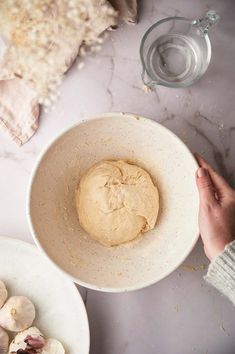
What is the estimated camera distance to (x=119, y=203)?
3.16ft

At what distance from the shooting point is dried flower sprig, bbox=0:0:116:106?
0.94 metres

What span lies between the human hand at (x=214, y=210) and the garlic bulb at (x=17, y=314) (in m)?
0.34

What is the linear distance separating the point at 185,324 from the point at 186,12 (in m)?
0.59

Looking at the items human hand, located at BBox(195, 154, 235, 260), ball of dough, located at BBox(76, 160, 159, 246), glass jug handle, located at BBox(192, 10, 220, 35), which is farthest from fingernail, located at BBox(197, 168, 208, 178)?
glass jug handle, located at BBox(192, 10, 220, 35)

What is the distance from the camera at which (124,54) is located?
3.23 ft

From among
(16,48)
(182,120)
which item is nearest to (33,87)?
(16,48)

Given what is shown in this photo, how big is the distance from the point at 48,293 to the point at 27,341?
0.30 feet

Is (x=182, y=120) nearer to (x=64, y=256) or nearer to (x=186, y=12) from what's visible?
(x=186, y=12)

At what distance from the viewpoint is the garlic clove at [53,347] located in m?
0.96

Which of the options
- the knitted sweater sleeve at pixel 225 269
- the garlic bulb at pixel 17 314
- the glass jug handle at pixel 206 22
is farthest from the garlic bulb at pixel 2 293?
the glass jug handle at pixel 206 22

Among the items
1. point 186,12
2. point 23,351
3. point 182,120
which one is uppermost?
point 186,12

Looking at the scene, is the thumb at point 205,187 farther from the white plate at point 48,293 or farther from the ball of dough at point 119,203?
the white plate at point 48,293

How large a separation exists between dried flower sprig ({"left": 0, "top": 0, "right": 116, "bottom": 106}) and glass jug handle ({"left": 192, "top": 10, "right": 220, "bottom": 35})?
0.50ft

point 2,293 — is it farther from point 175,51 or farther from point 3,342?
point 175,51
